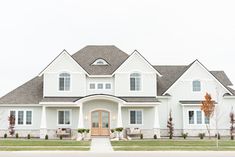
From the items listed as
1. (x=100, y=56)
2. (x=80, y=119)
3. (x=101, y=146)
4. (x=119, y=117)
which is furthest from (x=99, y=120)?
(x=101, y=146)

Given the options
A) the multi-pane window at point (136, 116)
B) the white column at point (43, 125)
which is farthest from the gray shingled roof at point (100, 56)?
the white column at point (43, 125)

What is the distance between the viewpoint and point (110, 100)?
37594mm

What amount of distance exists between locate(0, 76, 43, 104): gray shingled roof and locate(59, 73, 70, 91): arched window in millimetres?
2521

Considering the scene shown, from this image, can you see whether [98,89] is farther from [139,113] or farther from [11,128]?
[11,128]

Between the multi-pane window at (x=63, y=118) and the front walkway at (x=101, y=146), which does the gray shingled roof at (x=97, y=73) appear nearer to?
the multi-pane window at (x=63, y=118)

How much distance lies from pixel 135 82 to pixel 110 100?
321 centimetres

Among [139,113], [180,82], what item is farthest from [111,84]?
[180,82]

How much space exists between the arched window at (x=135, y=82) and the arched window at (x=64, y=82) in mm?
6186

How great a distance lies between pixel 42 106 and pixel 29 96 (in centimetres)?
231

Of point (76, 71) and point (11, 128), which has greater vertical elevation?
point (76, 71)

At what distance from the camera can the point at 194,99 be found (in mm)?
39562

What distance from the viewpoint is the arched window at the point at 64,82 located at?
1513 inches

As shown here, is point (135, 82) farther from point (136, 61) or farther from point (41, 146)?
point (41, 146)

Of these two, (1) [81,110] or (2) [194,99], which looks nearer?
(1) [81,110]
